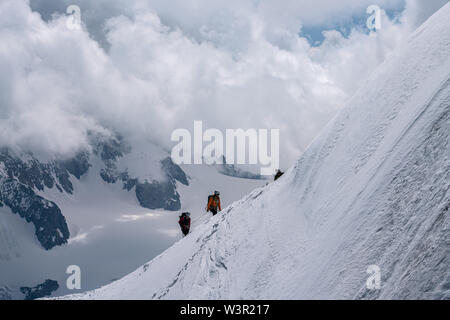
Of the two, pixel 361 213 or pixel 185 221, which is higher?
pixel 185 221

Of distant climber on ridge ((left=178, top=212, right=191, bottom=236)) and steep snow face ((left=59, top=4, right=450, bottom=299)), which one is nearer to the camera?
steep snow face ((left=59, top=4, right=450, bottom=299))

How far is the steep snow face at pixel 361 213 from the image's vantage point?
9289mm

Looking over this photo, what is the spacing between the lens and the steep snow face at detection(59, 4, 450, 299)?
9289mm

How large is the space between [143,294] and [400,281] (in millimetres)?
15014

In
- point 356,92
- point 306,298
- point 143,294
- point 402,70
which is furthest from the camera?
point 143,294

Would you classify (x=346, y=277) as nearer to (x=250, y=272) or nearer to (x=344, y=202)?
(x=344, y=202)

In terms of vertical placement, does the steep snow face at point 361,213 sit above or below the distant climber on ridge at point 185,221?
below

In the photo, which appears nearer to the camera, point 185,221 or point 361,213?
point 361,213

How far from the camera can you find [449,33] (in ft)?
44.3

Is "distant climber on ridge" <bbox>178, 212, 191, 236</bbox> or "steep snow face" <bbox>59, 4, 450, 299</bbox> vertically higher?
"distant climber on ridge" <bbox>178, 212, 191, 236</bbox>

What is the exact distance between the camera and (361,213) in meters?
11.5

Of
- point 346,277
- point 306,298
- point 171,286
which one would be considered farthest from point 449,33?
point 171,286

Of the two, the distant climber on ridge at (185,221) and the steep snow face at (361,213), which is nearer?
the steep snow face at (361,213)

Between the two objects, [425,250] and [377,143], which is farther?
[377,143]
